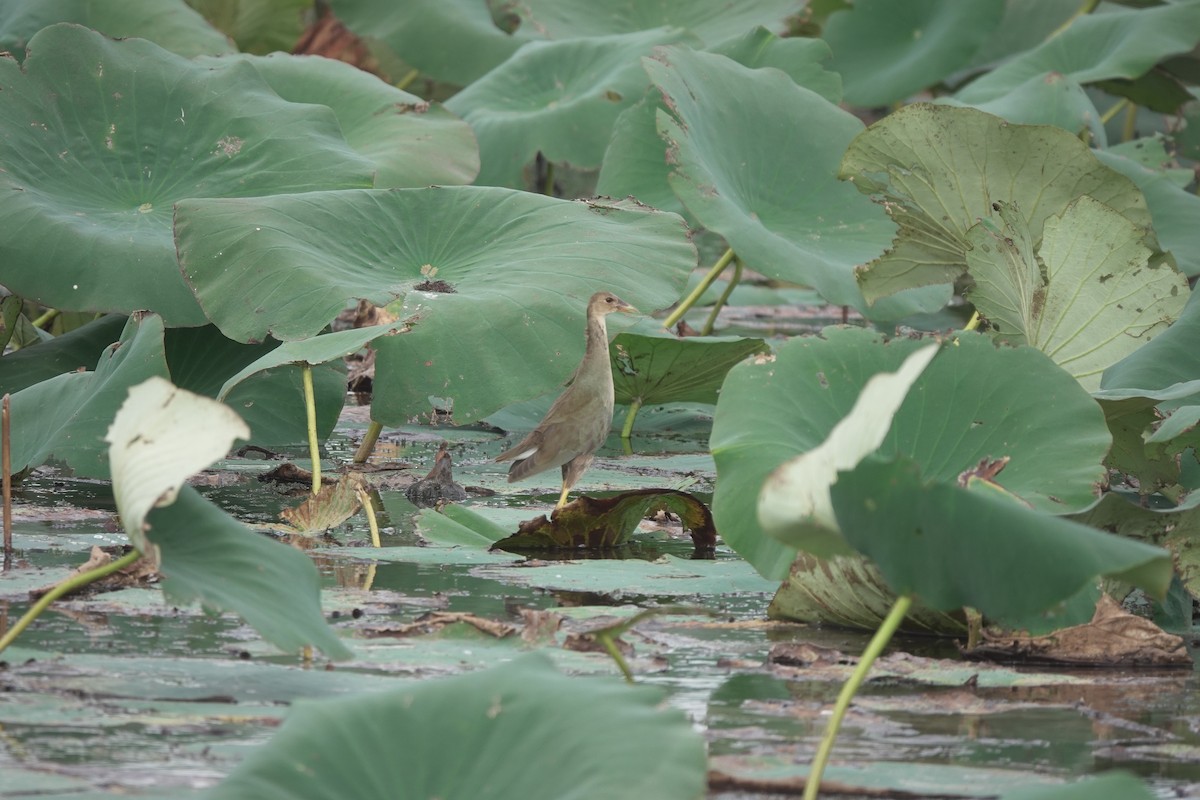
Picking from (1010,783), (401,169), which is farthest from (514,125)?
(1010,783)

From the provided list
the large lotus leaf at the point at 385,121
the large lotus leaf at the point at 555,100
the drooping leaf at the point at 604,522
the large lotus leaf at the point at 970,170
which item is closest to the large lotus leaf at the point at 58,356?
the large lotus leaf at the point at 385,121

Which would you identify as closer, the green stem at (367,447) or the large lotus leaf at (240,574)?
the large lotus leaf at (240,574)

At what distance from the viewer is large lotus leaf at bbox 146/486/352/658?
1.66 m

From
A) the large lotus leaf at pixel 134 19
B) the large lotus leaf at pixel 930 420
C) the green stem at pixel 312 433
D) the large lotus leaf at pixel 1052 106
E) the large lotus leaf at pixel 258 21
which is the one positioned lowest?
the green stem at pixel 312 433

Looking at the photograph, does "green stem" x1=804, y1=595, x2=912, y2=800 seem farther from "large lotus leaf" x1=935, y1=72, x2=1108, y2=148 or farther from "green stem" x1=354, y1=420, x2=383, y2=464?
"large lotus leaf" x1=935, y1=72, x2=1108, y2=148

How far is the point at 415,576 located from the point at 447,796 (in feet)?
4.03

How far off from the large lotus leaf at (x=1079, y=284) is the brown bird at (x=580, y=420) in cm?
71

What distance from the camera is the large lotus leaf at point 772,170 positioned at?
387 centimetres

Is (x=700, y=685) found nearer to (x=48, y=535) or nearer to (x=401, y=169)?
(x=48, y=535)

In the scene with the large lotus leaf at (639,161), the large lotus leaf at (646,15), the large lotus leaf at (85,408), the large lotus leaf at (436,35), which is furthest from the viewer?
the large lotus leaf at (436,35)

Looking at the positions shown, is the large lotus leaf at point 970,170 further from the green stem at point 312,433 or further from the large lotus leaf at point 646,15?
the large lotus leaf at point 646,15

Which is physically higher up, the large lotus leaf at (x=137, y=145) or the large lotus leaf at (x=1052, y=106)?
the large lotus leaf at (x=1052, y=106)

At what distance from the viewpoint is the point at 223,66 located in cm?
402

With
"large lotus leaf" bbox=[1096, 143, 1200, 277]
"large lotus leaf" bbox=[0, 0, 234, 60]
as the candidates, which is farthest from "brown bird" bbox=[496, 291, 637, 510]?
"large lotus leaf" bbox=[0, 0, 234, 60]
